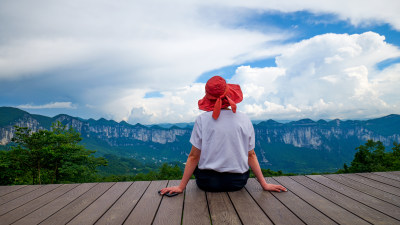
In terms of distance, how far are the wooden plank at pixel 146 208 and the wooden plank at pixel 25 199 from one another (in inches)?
59.4

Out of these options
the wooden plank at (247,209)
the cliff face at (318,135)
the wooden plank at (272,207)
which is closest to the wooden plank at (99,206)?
the wooden plank at (247,209)

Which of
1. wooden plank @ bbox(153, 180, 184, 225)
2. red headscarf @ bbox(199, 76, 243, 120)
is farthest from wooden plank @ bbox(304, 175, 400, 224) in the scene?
wooden plank @ bbox(153, 180, 184, 225)

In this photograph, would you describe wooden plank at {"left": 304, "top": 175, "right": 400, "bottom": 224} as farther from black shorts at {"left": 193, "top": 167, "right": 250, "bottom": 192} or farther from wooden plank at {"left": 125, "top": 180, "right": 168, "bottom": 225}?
wooden plank at {"left": 125, "top": 180, "right": 168, "bottom": 225}

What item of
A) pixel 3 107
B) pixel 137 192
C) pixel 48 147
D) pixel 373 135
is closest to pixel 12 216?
pixel 137 192

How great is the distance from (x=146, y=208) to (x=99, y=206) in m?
0.58

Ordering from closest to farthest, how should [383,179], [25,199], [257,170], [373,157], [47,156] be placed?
[257,170]
[25,199]
[383,179]
[47,156]
[373,157]

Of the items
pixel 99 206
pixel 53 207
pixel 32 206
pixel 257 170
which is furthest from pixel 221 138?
pixel 32 206

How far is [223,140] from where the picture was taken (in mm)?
2586

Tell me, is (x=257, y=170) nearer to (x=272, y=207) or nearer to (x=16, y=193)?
(x=272, y=207)

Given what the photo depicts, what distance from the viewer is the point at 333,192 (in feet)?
9.77

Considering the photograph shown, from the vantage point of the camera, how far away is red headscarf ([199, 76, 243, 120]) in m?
2.56

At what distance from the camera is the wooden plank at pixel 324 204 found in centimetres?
214

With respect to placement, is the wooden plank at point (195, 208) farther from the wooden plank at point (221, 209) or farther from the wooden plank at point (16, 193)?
the wooden plank at point (16, 193)

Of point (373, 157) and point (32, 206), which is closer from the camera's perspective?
point (32, 206)
